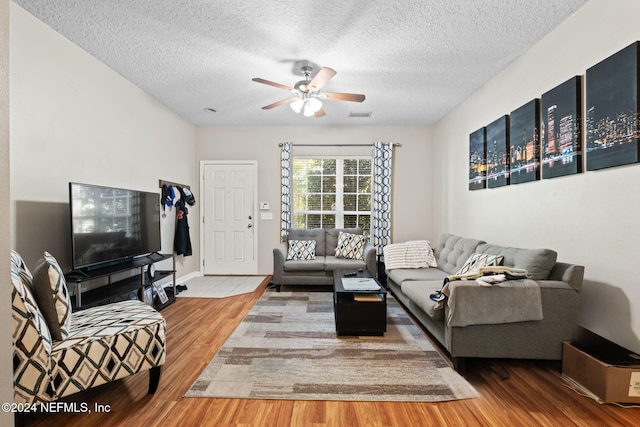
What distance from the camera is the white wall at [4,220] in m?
1.01

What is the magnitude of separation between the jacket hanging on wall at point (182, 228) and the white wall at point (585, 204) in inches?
168

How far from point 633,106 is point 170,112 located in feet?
16.3

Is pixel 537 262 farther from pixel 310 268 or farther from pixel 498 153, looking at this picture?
pixel 310 268

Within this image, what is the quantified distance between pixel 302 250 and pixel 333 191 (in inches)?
53.0

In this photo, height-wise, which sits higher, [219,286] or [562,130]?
[562,130]

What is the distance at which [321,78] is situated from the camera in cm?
268

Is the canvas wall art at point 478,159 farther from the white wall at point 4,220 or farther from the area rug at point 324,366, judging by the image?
the white wall at point 4,220

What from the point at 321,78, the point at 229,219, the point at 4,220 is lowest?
the point at 229,219

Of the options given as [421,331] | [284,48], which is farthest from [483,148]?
[284,48]

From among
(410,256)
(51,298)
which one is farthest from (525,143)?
(51,298)

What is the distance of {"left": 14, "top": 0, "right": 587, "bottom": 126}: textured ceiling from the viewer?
2.20 metres

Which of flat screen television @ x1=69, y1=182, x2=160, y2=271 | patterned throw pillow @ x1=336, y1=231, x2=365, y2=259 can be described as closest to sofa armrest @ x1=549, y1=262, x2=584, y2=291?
patterned throw pillow @ x1=336, y1=231, x2=365, y2=259

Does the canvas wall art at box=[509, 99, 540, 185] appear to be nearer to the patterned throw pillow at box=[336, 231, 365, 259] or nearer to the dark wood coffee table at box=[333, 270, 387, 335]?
the dark wood coffee table at box=[333, 270, 387, 335]

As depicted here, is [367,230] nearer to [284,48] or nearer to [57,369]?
[284,48]
